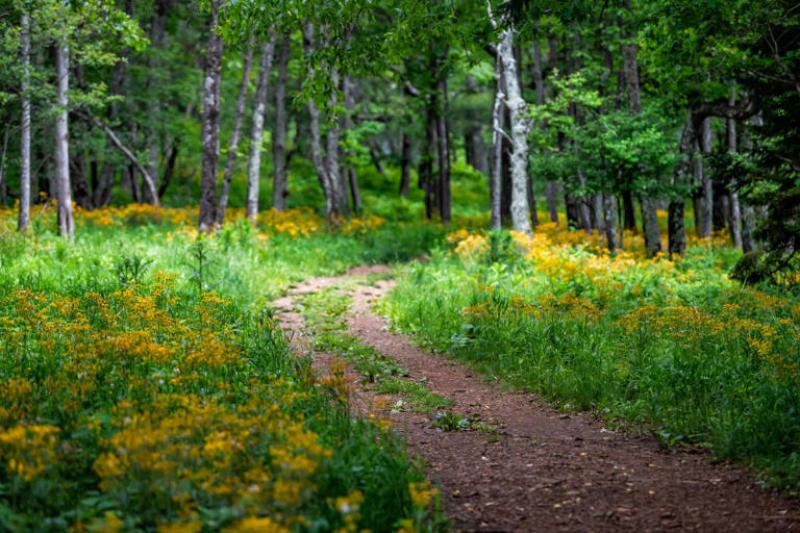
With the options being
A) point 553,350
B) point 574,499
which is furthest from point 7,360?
point 553,350

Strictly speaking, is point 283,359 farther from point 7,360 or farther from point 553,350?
point 553,350

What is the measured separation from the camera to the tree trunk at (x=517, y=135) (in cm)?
1612

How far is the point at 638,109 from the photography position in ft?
53.3

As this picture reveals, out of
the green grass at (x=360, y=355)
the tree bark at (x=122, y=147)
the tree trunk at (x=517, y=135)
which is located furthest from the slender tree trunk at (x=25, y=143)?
the tree trunk at (x=517, y=135)

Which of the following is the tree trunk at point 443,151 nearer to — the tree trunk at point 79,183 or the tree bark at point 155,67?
the tree bark at point 155,67

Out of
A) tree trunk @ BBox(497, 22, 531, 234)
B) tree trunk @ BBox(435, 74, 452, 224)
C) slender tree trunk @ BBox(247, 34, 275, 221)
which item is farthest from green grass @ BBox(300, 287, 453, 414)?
tree trunk @ BBox(435, 74, 452, 224)

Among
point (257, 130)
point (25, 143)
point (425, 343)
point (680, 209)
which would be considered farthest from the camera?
point (257, 130)

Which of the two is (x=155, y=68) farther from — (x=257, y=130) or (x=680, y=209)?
(x=680, y=209)

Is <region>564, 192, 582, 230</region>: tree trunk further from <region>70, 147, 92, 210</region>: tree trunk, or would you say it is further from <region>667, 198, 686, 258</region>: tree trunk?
<region>70, 147, 92, 210</region>: tree trunk

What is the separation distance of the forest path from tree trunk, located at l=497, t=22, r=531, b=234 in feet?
32.2

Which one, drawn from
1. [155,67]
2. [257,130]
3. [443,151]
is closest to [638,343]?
[257,130]

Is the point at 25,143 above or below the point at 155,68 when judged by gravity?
below

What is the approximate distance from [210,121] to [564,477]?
45.4 feet

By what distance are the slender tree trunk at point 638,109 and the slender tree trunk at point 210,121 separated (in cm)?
967
